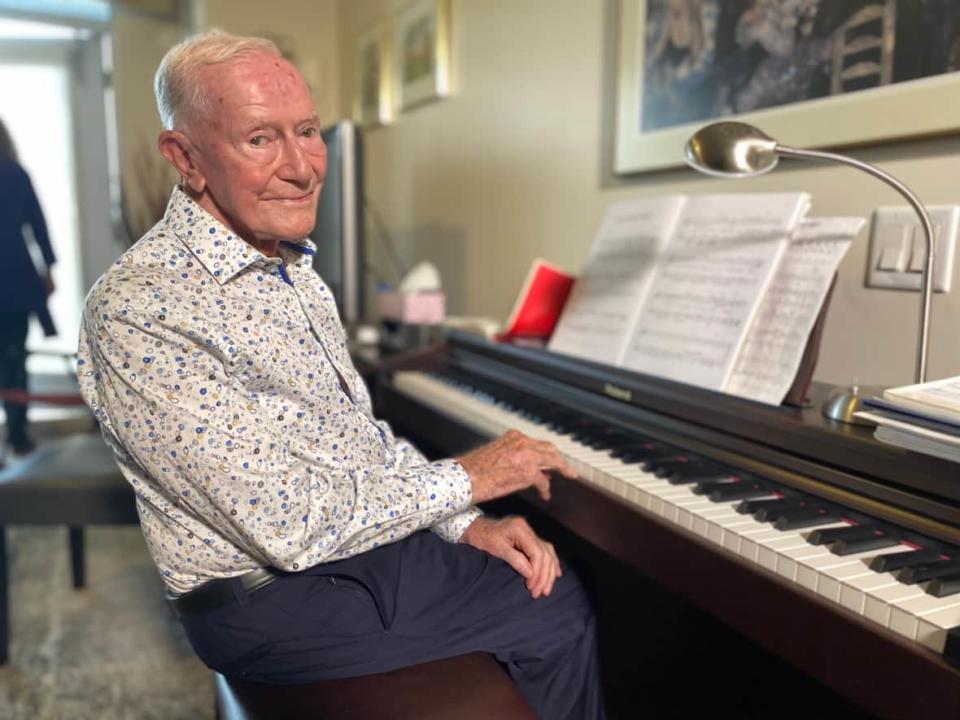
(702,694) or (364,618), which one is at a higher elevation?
(364,618)

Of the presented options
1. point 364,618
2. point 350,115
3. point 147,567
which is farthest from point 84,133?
point 364,618

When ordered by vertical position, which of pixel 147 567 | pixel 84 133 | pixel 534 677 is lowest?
pixel 147 567

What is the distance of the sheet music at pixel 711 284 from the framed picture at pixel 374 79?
2276mm

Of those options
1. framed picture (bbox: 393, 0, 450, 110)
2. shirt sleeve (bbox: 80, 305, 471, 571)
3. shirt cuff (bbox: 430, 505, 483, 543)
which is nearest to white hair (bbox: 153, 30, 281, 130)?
shirt sleeve (bbox: 80, 305, 471, 571)

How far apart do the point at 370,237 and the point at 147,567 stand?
76.0 inches

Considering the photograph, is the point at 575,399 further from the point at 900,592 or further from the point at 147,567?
the point at 147,567

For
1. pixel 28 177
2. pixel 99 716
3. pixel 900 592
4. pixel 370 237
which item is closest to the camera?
pixel 900 592

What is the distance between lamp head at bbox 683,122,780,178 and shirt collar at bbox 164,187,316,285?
64 centimetres

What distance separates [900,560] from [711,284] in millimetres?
644

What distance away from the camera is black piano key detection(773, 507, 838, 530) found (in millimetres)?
901

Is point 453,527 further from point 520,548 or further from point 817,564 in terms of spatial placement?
point 817,564

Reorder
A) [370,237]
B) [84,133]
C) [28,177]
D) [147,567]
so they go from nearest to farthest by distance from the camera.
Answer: [147,567], [28,177], [370,237], [84,133]

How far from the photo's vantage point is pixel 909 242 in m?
1.25

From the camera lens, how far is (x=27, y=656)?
1.93 metres
